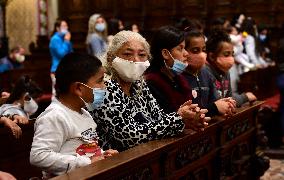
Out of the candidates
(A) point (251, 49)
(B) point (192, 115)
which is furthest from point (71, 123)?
(A) point (251, 49)

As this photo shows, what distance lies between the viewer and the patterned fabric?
10.9 feet

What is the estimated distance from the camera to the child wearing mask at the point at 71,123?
9.67 ft

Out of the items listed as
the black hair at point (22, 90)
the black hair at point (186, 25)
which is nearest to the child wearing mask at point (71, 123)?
A: the black hair at point (186, 25)

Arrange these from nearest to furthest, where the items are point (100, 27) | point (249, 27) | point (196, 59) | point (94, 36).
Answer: point (196, 59)
point (94, 36)
point (100, 27)
point (249, 27)

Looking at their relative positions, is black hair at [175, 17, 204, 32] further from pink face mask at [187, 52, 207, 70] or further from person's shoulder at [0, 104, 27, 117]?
person's shoulder at [0, 104, 27, 117]

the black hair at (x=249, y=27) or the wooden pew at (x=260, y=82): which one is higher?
the black hair at (x=249, y=27)

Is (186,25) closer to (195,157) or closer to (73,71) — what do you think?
(195,157)

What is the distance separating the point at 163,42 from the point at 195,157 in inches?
32.5

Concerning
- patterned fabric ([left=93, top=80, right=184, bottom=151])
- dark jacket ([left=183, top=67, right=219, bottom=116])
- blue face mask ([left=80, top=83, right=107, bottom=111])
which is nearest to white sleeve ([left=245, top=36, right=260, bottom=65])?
dark jacket ([left=183, top=67, right=219, bottom=116])

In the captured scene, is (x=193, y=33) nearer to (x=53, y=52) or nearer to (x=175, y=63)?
(x=175, y=63)

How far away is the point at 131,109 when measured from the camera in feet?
11.3

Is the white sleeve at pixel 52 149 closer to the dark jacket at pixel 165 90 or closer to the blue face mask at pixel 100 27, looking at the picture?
the dark jacket at pixel 165 90

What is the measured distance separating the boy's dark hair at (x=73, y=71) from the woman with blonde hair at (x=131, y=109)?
0.19 metres

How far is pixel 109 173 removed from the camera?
2631 mm
